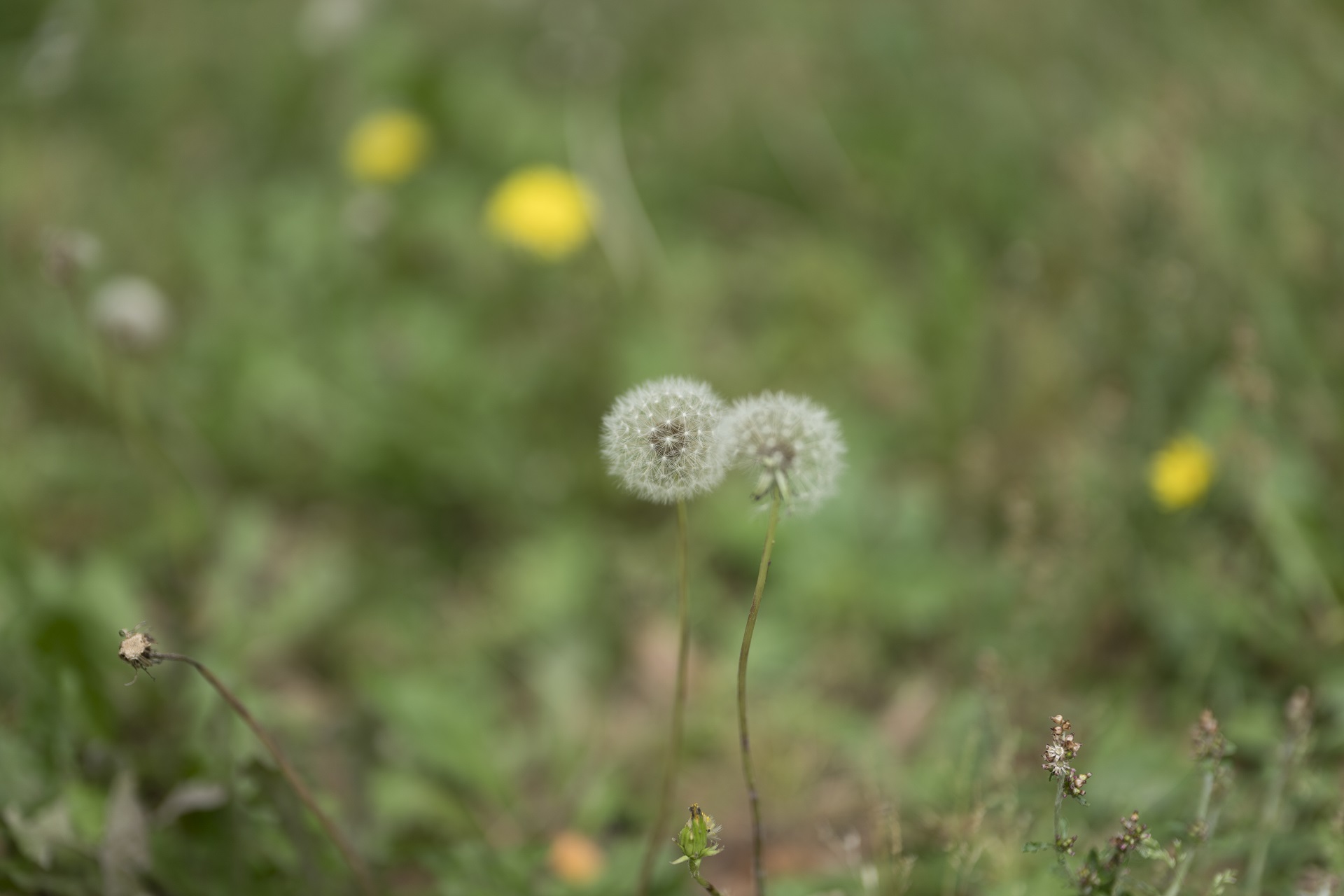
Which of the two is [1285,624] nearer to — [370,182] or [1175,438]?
[1175,438]

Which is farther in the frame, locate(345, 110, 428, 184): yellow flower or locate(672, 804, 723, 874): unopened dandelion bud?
locate(345, 110, 428, 184): yellow flower

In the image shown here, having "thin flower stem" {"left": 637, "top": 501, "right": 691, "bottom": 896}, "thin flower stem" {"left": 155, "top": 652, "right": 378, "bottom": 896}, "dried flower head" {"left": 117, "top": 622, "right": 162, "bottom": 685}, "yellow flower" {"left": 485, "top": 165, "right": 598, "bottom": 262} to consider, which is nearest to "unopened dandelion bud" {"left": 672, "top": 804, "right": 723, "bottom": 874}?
"thin flower stem" {"left": 637, "top": 501, "right": 691, "bottom": 896}

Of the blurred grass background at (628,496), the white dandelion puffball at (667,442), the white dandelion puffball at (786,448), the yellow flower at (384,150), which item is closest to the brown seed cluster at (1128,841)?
the blurred grass background at (628,496)

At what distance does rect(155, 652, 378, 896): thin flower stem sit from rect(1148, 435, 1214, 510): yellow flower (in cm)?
178

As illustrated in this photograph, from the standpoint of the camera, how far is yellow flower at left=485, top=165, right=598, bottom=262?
3.21 m

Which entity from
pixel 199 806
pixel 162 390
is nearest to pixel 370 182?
pixel 162 390

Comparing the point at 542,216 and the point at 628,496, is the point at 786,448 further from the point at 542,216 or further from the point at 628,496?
the point at 542,216

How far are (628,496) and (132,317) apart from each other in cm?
134

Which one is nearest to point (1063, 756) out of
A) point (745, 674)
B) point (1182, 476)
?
point (745, 674)

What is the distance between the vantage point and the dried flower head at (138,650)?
3.69 feet

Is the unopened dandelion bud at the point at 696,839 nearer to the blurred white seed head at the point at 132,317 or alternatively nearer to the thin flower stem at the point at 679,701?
the thin flower stem at the point at 679,701

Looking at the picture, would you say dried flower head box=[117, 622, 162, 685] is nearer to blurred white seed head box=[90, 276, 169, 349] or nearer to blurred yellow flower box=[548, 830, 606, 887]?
blurred yellow flower box=[548, 830, 606, 887]

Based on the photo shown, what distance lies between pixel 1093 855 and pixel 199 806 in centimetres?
137

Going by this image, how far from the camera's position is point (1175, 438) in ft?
7.97
